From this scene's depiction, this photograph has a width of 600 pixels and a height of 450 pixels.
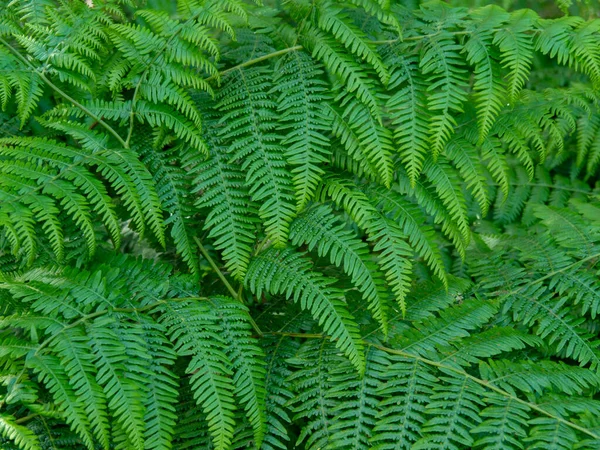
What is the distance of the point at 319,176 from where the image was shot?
2.20 meters

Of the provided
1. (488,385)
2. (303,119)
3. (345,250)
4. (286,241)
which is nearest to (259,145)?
(303,119)

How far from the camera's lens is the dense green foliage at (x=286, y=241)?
191cm

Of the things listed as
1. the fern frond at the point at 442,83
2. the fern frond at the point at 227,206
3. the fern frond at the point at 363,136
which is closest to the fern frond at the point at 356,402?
the fern frond at the point at 227,206

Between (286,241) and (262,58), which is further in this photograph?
(262,58)

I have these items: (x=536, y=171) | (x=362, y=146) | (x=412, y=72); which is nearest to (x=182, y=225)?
(x=362, y=146)

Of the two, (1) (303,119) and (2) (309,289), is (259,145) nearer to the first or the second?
(1) (303,119)

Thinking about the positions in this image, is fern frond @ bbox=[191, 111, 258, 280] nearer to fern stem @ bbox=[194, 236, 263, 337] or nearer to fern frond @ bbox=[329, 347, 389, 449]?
fern stem @ bbox=[194, 236, 263, 337]

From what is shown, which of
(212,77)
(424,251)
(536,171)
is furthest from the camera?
(536,171)

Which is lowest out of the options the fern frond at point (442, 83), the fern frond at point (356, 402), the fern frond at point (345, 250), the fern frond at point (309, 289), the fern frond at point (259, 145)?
the fern frond at point (356, 402)

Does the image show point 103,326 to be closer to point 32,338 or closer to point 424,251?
point 32,338

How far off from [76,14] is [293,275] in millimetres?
1426

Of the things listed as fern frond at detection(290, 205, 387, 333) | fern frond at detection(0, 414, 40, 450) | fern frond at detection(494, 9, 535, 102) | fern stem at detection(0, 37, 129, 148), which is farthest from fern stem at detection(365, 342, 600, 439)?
fern stem at detection(0, 37, 129, 148)

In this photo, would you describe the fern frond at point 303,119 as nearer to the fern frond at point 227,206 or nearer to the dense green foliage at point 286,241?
the dense green foliage at point 286,241

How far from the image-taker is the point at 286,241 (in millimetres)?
2158
